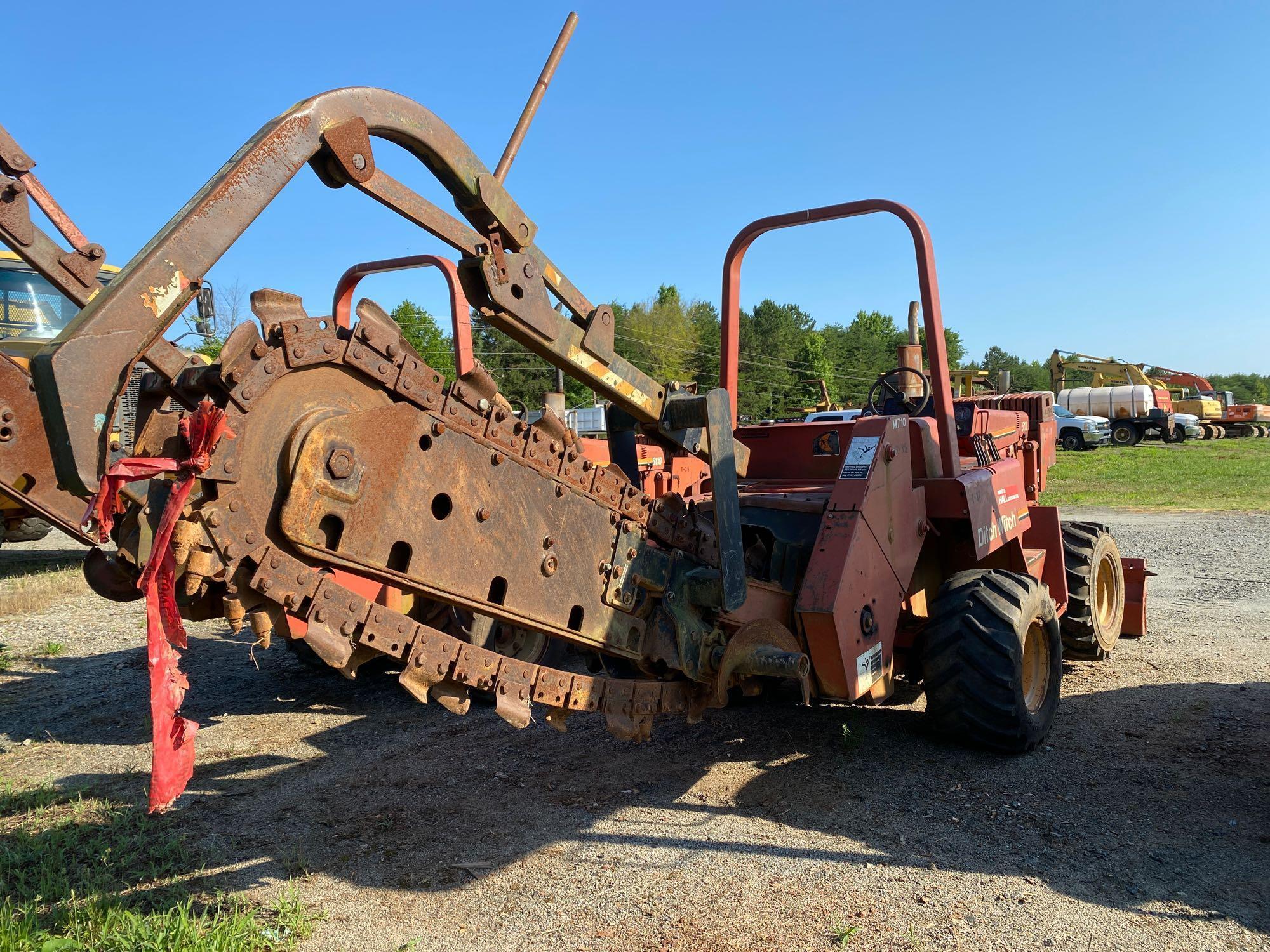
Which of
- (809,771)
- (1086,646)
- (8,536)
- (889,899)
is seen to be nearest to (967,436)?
(1086,646)

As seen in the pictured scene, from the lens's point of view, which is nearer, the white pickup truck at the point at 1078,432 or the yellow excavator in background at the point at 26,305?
the yellow excavator in background at the point at 26,305

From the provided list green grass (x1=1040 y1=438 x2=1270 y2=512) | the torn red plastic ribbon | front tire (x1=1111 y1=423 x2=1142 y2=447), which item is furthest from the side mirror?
front tire (x1=1111 y1=423 x2=1142 y2=447)

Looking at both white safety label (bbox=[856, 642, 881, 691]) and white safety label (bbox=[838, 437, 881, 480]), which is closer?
white safety label (bbox=[856, 642, 881, 691])

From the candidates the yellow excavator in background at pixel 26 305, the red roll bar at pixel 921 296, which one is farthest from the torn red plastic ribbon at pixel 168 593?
the yellow excavator in background at pixel 26 305

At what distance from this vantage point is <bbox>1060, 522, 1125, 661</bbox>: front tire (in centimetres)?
644

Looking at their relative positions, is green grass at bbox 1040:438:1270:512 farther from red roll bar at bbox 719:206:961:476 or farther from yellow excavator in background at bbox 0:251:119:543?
yellow excavator in background at bbox 0:251:119:543

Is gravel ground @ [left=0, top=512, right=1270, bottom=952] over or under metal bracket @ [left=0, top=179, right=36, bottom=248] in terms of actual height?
under

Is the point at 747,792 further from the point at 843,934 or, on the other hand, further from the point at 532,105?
the point at 532,105

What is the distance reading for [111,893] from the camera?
3.67m

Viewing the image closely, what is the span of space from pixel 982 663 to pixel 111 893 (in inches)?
152

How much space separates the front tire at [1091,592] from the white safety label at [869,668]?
255 cm

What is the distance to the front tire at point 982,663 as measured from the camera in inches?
183

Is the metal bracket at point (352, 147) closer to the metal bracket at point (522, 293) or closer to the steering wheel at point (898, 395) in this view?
the metal bracket at point (522, 293)

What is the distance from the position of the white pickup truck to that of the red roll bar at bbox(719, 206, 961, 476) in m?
29.5
